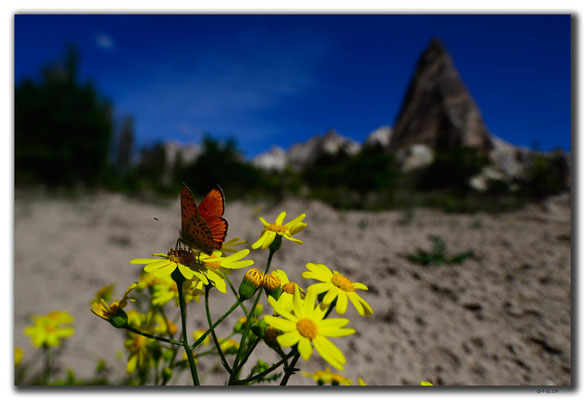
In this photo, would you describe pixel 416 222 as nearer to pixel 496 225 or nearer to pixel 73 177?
pixel 496 225

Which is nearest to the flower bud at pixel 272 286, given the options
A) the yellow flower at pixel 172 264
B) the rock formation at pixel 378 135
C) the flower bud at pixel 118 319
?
the yellow flower at pixel 172 264

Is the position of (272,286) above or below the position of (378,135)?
below

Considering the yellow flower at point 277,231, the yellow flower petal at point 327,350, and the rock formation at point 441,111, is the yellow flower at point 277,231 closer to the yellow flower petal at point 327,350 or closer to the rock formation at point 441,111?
the yellow flower petal at point 327,350

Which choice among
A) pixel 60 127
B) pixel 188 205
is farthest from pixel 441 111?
pixel 60 127

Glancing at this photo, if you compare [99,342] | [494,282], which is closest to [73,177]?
[99,342]

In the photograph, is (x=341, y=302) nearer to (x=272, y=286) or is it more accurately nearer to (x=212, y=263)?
(x=272, y=286)

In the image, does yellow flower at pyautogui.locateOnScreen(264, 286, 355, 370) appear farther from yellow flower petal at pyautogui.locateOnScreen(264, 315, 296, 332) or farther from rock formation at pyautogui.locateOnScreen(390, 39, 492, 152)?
rock formation at pyautogui.locateOnScreen(390, 39, 492, 152)
